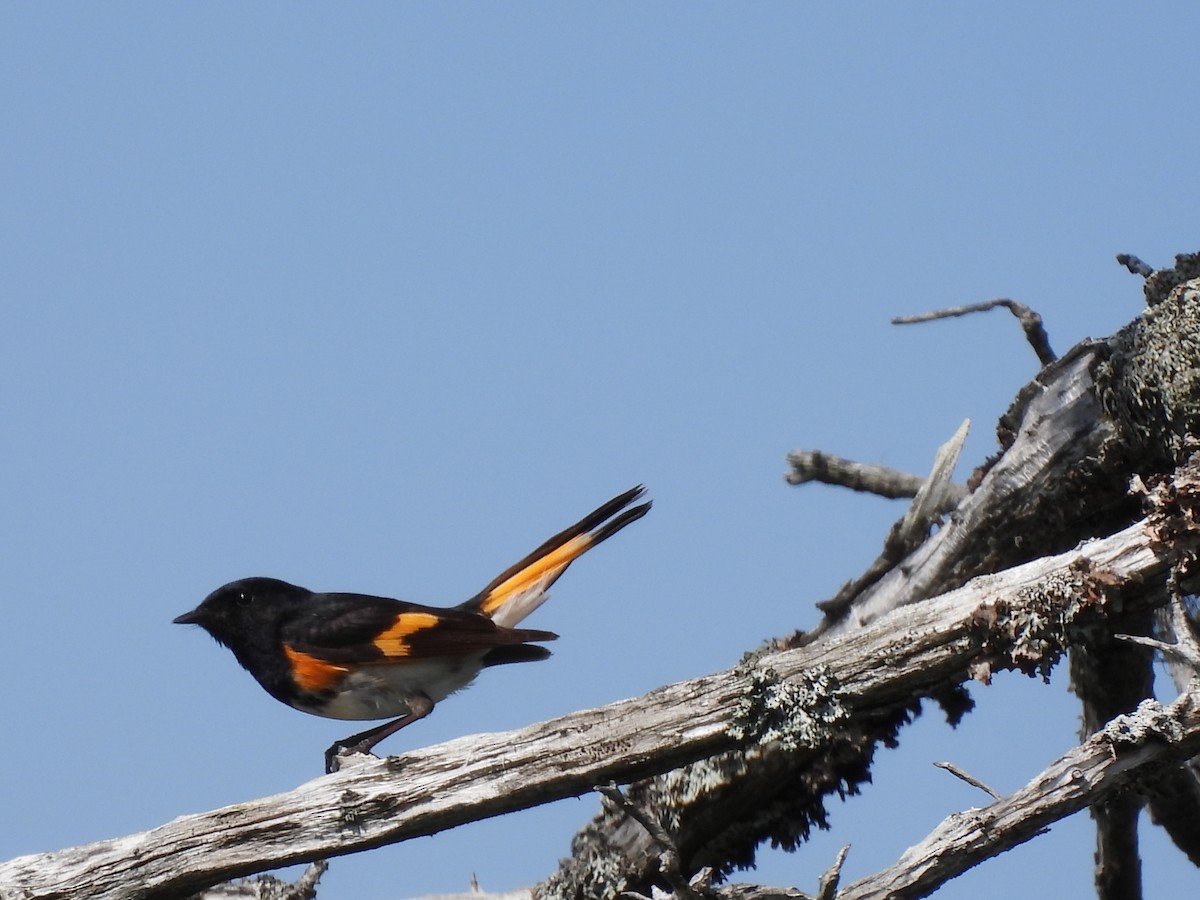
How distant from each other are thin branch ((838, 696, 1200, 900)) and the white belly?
2934 millimetres

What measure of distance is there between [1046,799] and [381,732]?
3.37m

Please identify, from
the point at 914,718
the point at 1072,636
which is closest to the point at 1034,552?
the point at 914,718

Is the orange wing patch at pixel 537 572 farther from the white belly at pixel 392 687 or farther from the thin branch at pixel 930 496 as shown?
the thin branch at pixel 930 496

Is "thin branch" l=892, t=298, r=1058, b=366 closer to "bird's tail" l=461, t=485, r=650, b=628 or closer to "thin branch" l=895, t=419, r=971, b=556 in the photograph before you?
"thin branch" l=895, t=419, r=971, b=556

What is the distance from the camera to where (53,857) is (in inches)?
136

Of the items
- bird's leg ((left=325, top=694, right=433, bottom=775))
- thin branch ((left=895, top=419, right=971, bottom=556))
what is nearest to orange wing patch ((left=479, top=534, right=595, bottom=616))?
bird's leg ((left=325, top=694, right=433, bottom=775))

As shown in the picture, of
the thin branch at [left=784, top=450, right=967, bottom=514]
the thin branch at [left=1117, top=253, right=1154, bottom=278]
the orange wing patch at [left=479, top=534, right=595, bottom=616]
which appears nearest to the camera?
the thin branch at [left=1117, top=253, right=1154, bottom=278]

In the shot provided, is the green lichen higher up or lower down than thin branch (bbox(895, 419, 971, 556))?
A: lower down

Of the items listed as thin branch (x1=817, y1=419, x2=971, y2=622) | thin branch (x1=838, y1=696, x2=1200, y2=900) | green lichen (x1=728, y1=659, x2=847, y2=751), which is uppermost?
thin branch (x1=817, y1=419, x2=971, y2=622)

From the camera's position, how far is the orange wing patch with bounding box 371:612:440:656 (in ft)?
17.8

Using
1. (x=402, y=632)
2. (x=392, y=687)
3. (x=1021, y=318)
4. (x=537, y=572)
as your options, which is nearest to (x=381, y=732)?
(x=392, y=687)

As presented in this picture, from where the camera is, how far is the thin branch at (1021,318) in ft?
15.6

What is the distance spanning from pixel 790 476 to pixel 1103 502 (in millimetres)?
1502

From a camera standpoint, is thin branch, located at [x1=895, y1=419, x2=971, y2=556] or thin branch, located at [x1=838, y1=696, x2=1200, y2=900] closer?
thin branch, located at [x1=838, y1=696, x2=1200, y2=900]
